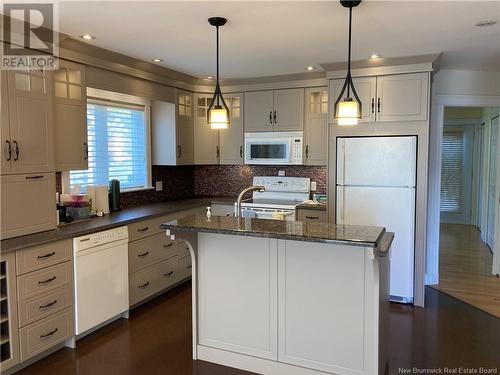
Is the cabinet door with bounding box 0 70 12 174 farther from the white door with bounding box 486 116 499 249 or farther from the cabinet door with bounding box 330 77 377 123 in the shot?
the white door with bounding box 486 116 499 249

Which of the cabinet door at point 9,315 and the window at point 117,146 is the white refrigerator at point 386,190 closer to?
the window at point 117,146

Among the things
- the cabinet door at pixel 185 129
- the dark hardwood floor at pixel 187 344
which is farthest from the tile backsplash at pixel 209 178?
the dark hardwood floor at pixel 187 344

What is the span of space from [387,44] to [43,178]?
296cm

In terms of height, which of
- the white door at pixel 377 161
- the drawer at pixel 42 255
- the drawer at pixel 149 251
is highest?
the white door at pixel 377 161

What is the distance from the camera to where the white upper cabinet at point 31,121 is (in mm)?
2871

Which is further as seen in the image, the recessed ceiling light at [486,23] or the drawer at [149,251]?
the drawer at [149,251]

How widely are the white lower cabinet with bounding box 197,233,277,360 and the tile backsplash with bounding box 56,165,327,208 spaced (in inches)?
83.0

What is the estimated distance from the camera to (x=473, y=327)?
11.9 feet

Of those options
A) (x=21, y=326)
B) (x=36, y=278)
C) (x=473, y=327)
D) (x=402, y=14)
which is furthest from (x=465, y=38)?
(x=21, y=326)

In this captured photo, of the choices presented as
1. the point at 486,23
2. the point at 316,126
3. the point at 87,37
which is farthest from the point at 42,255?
the point at 486,23

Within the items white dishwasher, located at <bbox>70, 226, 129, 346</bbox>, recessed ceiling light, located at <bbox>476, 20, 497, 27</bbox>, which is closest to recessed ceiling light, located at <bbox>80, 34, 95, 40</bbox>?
white dishwasher, located at <bbox>70, 226, 129, 346</bbox>

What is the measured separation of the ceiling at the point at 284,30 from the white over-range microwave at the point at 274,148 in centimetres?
93

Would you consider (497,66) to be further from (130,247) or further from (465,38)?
(130,247)

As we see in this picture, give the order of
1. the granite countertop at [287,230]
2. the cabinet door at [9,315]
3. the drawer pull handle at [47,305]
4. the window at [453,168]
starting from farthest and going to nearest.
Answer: the window at [453,168]
the drawer pull handle at [47,305]
the cabinet door at [9,315]
the granite countertop at [287,230]
